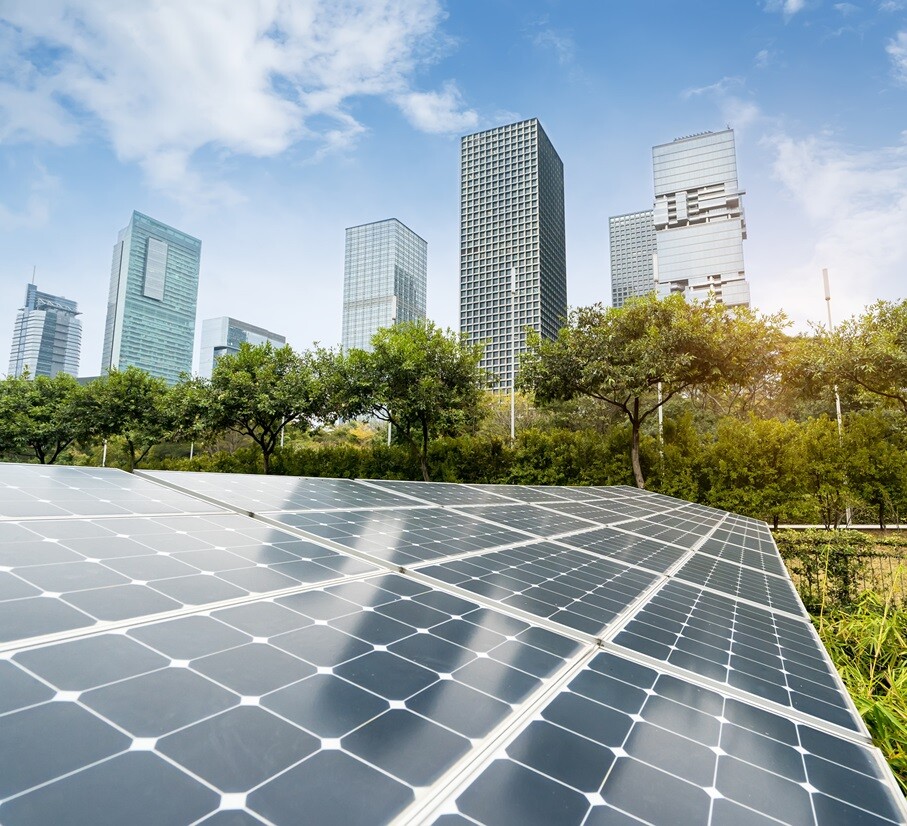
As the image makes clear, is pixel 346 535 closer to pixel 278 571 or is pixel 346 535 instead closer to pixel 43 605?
pixel 278 571

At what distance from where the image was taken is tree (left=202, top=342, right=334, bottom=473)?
27.3m

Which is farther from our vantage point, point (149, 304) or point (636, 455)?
point (149, 304)

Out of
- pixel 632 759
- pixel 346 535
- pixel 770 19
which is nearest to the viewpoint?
pixel 632 759

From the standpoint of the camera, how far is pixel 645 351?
21219 millimetres

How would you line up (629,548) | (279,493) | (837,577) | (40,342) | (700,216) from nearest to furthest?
(629,548) < (279,493) < (837,577) < (700,216) < (40,342)

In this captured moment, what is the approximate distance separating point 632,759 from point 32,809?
1.68 metres

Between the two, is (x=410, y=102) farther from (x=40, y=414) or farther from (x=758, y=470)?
(x=758, y=470)

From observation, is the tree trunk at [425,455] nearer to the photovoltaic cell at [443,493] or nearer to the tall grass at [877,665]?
the photovoltaic cell at [443,493]

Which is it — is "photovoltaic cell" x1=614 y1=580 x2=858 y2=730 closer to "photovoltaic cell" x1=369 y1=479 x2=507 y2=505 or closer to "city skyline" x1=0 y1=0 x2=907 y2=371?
"photovoltaic cell" x1=369 y1=479 x2=507 y2=505

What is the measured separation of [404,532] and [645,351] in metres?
18.7

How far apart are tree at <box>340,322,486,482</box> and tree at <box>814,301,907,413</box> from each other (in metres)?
15.7

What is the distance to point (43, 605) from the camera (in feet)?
6.75

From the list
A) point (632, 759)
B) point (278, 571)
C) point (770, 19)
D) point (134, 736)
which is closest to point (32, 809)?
point (134, 736)

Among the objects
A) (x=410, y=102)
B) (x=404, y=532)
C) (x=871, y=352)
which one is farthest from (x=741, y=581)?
(x=410, y=102)
